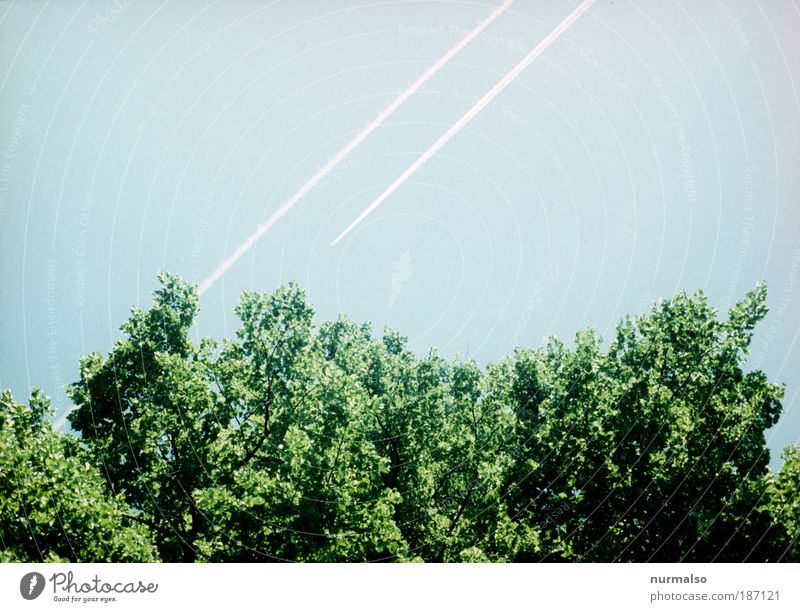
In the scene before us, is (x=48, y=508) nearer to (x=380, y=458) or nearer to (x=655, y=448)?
(x=380, y=458)

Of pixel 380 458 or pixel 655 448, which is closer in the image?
pixel 655 448

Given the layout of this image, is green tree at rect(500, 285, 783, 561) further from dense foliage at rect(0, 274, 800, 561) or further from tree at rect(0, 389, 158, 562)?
tree at rect(0, 389, 158, 562)

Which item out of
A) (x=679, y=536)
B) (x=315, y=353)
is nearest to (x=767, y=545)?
(x=679, y=536)
